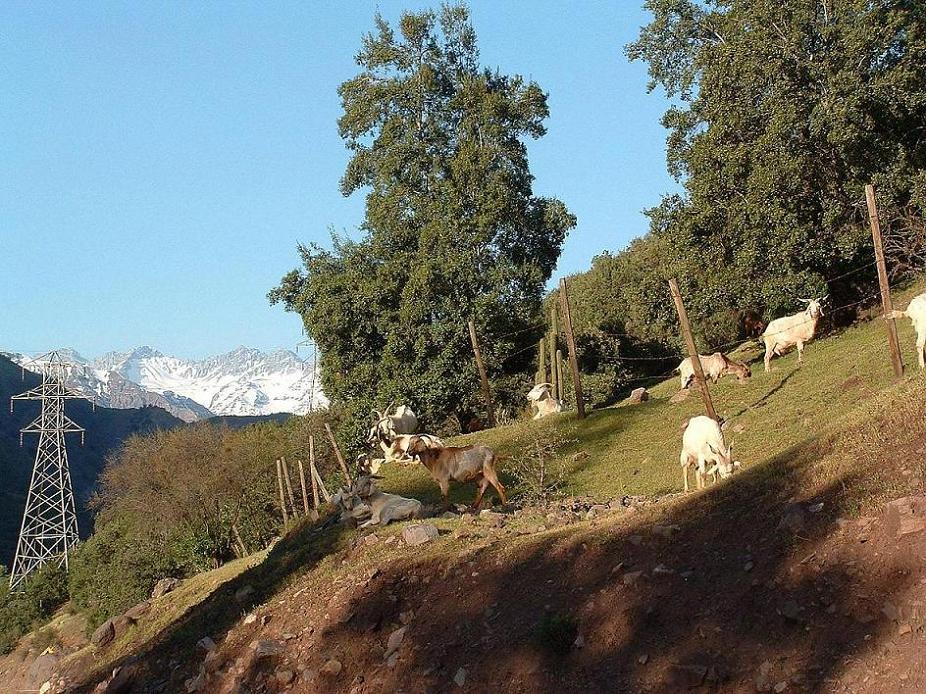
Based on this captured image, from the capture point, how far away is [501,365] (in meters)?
41.4

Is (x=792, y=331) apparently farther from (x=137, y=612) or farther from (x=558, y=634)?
(x=137, y=612)

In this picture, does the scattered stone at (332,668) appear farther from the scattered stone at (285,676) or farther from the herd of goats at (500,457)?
the herd of goats at (500,457)

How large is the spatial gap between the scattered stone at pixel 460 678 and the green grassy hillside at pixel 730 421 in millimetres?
9518

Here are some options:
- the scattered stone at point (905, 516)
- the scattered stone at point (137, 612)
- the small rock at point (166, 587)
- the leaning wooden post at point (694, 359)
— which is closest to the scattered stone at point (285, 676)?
the scattered stone at point (905, 516)

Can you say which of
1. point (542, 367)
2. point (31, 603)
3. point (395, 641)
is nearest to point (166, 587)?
point (542, 367)

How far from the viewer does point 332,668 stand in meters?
13.0

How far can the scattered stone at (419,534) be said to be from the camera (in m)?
15.9

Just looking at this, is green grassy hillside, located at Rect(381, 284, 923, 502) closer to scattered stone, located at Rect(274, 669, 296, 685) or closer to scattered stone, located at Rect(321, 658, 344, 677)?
scattered stone, located at Rect(321, 658, 344, 677)

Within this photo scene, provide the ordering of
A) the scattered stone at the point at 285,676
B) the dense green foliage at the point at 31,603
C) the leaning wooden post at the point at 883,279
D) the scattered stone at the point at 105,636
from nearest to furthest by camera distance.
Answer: the scattered stone at the point at 285,676 < the leaning wooden post at the point at 883,279 < the scattered stone at the point at 105,636 < the dense green foliage at the point at 31,603

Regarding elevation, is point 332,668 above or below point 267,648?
below

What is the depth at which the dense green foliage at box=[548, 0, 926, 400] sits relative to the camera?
98.8ft

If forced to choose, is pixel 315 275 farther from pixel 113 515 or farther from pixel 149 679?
pixel 149 679

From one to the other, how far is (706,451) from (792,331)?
50.0 ft

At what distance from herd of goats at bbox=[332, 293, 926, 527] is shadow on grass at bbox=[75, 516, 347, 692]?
43.0 inches
